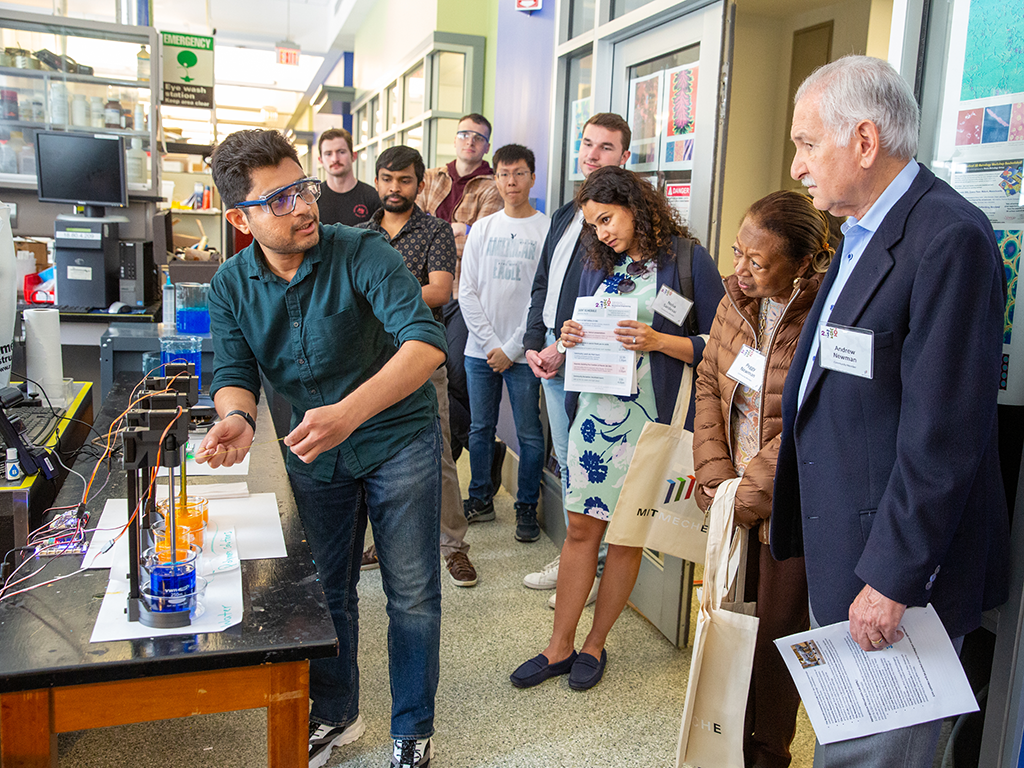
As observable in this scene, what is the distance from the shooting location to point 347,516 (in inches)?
75.2

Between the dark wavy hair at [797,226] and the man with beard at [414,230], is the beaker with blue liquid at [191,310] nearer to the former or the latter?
→ the man with beard at [414,230]

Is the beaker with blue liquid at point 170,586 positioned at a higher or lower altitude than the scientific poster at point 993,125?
lower

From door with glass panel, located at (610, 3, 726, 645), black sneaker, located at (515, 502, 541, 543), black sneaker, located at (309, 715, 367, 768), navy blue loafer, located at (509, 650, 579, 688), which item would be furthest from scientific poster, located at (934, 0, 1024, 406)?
black sneaker, located at (515, 502, 541, 543)

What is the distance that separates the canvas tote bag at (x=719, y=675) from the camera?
1654 mm

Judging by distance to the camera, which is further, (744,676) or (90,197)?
(90,197)

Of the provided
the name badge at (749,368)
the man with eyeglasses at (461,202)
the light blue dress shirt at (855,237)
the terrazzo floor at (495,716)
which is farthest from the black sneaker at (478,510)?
the light blue dress shirt at (855,237)

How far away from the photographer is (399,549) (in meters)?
1.84

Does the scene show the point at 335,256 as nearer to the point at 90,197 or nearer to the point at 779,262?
the point at 779,262

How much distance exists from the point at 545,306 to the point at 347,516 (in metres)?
1.18

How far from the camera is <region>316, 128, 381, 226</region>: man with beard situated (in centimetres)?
378

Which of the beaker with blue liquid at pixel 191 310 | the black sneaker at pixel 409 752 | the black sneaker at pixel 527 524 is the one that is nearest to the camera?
the black sneaker at pixel 409 752

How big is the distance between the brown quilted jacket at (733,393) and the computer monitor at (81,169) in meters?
3.82

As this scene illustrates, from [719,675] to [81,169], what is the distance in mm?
4364

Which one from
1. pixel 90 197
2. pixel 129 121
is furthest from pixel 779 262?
pixel 129 121
